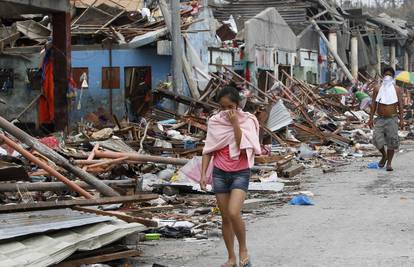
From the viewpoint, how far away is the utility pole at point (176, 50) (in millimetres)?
19281

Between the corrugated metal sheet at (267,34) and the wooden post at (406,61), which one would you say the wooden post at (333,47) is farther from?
the wooden post at (406,61)

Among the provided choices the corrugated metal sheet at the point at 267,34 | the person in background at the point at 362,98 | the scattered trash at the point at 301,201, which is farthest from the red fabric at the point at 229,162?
the person in background at the point at 362,98

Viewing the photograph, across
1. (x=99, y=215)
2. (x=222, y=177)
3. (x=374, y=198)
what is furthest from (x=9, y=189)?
(x=374, y=198)

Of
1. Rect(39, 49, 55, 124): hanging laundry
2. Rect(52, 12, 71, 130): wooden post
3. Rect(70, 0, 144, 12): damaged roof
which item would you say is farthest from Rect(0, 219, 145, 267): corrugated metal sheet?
Rect(70, 0, 144, 12): damaged roof

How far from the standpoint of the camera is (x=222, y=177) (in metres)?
6.64

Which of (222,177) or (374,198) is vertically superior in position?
(222,177)

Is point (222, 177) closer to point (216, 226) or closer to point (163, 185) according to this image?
point (216, 226)

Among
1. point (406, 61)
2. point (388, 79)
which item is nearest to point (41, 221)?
point (388, 79)

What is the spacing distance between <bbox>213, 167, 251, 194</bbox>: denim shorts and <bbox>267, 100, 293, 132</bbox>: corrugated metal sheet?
12.9 meters

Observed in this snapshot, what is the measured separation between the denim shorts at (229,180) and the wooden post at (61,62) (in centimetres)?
1116

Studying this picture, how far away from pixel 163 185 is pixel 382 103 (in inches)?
203

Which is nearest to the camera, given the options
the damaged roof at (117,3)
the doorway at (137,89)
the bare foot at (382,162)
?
the bare foot at (382,162)

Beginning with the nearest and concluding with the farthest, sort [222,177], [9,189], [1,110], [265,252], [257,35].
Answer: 1. [222,177]
2. [265,252]
3. [9,189]
4. [1,110]
5. [257,35]

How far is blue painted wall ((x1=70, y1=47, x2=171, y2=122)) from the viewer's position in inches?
873
